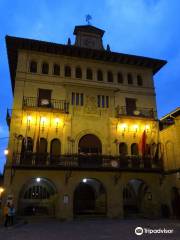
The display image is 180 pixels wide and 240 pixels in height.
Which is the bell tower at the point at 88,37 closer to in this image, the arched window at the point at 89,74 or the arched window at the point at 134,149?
the arched window at the point at 89,74

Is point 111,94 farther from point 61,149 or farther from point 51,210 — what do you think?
point 51,210

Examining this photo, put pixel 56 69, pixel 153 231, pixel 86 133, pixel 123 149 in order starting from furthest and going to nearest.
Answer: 1. pixel 56 69
2. pixel 123 149
3. pixel 86 133
4. pixel 153 231

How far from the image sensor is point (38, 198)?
2408 cm

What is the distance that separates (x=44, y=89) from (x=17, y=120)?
154 inches

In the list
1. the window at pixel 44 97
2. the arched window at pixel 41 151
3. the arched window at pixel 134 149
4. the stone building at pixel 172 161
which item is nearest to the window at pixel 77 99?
the window at pixel 44 97

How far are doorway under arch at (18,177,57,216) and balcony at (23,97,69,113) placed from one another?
7.28 m

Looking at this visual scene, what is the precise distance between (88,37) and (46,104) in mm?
10341

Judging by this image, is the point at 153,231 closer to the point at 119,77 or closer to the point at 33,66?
the point at 119,77

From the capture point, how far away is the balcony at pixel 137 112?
22.2m

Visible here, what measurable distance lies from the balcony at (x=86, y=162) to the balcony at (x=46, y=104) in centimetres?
422

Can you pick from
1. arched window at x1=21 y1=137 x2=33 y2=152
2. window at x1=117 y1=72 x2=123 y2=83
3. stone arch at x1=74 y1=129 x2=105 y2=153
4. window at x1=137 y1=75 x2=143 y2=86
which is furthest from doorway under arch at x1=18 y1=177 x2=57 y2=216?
window at x1=137 y1=75 x2=143 y2=86

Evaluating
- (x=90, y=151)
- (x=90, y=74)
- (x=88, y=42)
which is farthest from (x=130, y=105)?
(x=88, y=42)

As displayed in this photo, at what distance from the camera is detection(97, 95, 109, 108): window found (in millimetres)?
22328

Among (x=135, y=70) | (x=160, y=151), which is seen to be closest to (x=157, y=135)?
(x=160, y=151)
